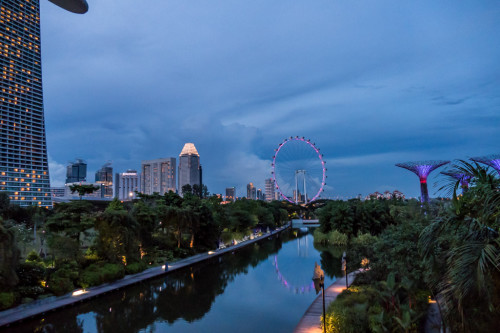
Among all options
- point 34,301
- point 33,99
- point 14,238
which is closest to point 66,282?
point 34,301

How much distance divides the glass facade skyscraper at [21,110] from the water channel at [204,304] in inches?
3502

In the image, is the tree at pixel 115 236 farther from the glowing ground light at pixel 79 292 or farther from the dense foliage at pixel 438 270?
the dense foliage at pixel 438 270

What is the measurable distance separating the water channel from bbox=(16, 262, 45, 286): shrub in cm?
292

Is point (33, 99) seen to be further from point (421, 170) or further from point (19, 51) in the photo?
point (421, 170)

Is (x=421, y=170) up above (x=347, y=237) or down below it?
above

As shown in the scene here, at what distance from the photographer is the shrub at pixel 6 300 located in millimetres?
18938

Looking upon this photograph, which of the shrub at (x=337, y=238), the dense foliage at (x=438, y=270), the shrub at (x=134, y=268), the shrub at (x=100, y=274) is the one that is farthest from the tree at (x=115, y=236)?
the shrub at (x=337, y=238)

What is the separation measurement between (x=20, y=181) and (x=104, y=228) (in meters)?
91.5

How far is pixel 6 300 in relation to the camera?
62.7 feet

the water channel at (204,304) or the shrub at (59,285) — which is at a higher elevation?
the shrub at (59,285)

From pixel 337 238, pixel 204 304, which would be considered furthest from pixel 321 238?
pixel 204 304

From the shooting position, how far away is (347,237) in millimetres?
52688

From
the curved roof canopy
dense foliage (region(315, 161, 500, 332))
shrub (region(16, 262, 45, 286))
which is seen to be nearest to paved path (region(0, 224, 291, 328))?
shrub (region(16, 262, 45, 286))

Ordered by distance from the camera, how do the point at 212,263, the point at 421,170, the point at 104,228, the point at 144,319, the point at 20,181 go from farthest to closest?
the point at 20,181
the point at 421,170
the point at 212,263
the point at 104,228
the point at 144,319
